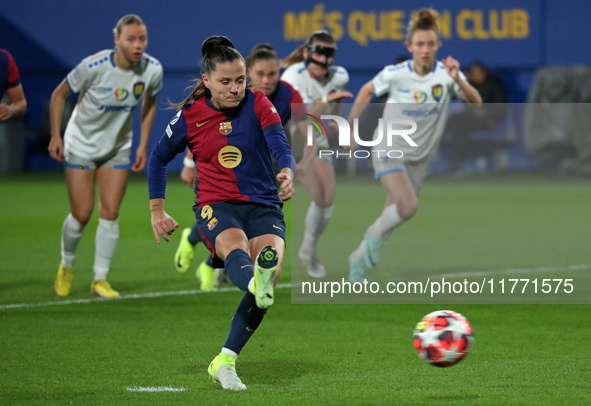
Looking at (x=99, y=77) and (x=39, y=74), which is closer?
(x=99, y=77)

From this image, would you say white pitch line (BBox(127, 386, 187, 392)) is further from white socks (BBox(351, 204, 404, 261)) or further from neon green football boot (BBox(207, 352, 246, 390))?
white socks (BBox(351, 204, 404, 261))

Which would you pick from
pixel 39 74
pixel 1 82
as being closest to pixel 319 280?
pixel 1 82

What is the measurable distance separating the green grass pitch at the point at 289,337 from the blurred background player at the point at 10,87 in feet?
5.10

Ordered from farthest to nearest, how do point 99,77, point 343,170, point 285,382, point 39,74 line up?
1. point 39,74
2. point 343,170
3. point 99,77
4. point 285,382

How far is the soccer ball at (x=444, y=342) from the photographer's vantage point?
4840mm

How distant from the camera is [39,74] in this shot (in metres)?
29.0

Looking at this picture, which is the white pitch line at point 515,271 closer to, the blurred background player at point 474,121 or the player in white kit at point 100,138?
the player in white kit at point 100,138

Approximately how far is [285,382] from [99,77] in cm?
403

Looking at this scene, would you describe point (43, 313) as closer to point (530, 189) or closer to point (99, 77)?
point (99, 77)

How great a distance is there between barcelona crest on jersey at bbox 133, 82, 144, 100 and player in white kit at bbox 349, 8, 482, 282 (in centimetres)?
192

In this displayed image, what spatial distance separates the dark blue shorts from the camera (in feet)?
16.3

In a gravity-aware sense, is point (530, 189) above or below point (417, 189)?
below

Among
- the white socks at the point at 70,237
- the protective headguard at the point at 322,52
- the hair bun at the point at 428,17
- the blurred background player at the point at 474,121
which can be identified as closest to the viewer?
the white socks at the point at 70,237

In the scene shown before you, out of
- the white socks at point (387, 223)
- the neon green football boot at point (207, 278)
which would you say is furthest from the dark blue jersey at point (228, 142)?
the white socks at point (387, 223)
